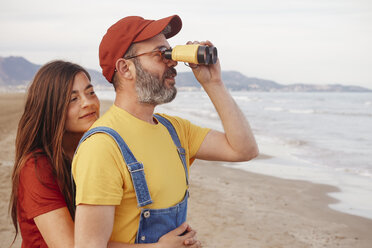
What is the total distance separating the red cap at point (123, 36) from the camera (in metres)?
2.07

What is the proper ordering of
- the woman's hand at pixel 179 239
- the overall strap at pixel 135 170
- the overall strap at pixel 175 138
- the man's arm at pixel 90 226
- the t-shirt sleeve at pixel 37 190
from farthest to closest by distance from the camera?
the overall strap at pixel 175 138 → the t-shirt sleeve at pixel 37 190 → the woman's hand at pixel 179 239 → the overall strap at pixel 135 170 → the man's arm at pixel 90 226

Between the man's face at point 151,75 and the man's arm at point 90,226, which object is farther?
the man's face at point 151,75

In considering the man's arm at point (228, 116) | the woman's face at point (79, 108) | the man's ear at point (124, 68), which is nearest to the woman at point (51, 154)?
the woman's face at point (79, 108)

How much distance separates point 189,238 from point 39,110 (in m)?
1.17

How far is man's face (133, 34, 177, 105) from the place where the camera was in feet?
6.91

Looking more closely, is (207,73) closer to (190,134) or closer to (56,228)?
(190,134)

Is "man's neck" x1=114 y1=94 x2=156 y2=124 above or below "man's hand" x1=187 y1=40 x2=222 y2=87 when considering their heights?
below

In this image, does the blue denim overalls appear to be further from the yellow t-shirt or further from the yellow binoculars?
the yellow binoculars

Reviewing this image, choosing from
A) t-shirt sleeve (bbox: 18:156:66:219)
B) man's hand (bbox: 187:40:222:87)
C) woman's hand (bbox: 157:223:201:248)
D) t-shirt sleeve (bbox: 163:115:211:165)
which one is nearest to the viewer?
woman's hand (bbox: 157:223:201:248)

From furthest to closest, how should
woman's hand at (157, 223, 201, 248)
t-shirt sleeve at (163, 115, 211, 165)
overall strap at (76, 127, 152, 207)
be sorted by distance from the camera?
t-shirt sleeve at (163, 115, 211, 165) < woman's hand at (157, 223, 201, 248) < overall strap at (76, 127, 152, 207)

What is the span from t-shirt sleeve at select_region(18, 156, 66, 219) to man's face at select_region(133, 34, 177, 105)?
2.21 feet

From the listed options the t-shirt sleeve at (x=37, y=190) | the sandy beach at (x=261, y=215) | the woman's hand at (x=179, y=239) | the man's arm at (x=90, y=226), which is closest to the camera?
the man's arm at (x=90, y=226)

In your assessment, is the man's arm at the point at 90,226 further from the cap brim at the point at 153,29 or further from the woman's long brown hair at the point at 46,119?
the cap brim at the point at 153,29

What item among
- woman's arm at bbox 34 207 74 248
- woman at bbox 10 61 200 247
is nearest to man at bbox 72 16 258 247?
woman at bbox 10 61 200 247
